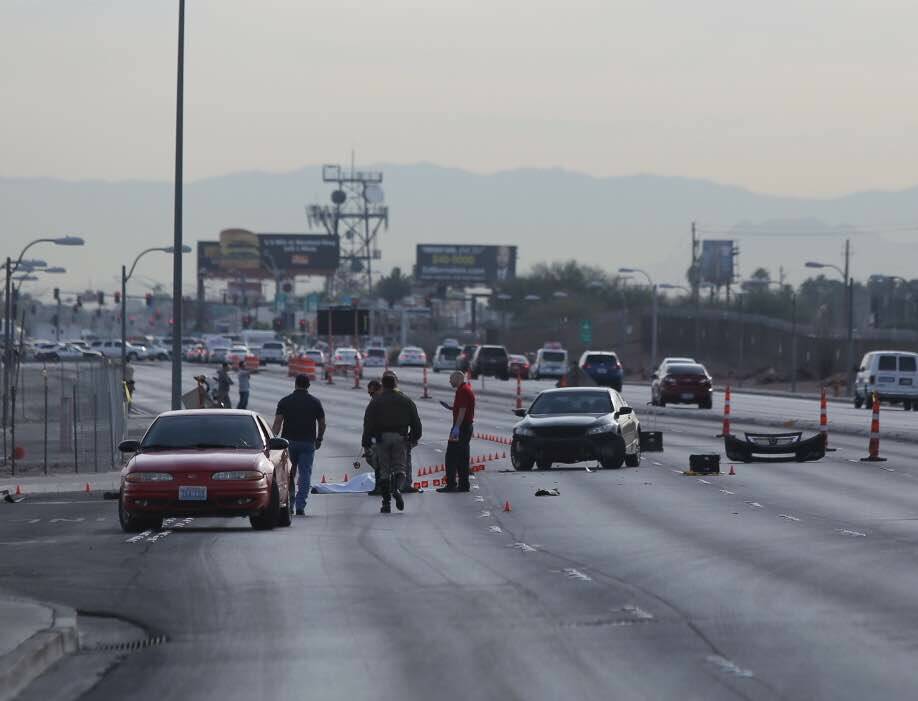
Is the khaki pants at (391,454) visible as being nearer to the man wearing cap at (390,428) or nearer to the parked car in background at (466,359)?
the man wearing cap at (390,428)

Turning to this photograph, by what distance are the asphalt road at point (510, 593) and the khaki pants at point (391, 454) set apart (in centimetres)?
66

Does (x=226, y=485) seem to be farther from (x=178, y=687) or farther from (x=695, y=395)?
(x=695, y=395)

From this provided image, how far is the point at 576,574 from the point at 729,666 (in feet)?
17.4

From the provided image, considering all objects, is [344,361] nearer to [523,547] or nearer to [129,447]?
[129,447]

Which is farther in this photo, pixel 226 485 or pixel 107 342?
pixel 107 342

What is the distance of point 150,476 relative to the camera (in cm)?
2052

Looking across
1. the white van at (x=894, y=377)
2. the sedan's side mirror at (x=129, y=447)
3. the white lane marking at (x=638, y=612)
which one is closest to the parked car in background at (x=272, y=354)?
the white van at (x=894, y=377)

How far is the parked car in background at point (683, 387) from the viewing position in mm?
63812

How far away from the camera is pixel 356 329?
3703 inches

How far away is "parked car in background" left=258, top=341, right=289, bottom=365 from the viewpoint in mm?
125875

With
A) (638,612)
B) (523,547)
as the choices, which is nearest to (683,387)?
(523,547)

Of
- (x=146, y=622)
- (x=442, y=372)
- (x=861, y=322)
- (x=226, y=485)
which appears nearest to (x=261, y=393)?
(x=442, y=372)

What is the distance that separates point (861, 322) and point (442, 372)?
98119 millimetres

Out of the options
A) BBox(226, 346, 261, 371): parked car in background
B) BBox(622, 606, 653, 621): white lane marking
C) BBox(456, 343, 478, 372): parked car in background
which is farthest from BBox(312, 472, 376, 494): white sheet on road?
BBox(226, 346, 261, 371): parked car in background
